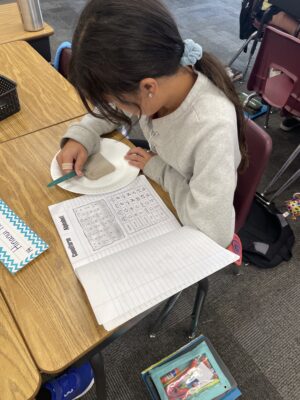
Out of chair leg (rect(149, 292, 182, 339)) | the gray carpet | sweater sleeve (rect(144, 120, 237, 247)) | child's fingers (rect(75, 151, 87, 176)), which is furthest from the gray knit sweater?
the gray carpet

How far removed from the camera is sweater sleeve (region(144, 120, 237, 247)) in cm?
69

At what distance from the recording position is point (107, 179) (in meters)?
0.85

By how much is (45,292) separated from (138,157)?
432mm

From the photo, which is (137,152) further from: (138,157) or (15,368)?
(15,368)

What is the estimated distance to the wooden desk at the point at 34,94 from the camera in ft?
3.29

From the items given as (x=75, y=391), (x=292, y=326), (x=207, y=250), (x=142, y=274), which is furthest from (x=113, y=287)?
(x=292, y=326)

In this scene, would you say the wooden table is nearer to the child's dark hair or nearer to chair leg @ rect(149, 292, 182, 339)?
the child's dark hair

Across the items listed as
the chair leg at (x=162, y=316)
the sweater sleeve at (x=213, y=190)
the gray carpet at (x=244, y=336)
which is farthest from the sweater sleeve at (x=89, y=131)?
the chair leg at (x=162, y=316)

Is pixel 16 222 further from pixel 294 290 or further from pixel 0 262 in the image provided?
pixel 294 290

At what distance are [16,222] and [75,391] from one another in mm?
635

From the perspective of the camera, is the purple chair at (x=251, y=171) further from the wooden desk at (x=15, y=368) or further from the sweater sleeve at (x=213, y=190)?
the wooden desk at (x=15, y=368)

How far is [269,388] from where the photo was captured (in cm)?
113

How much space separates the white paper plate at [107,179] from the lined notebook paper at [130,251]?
0.02 m

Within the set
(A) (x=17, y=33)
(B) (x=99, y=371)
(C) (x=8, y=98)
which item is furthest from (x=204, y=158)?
(A) (x=17, y=33)
